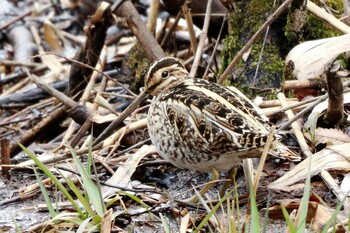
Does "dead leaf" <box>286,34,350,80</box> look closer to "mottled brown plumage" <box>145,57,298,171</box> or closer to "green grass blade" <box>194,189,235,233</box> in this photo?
"mottled brown plumage" <box>145,57,298,171</box>

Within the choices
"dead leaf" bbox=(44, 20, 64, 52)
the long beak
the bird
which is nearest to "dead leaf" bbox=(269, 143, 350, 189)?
the bird

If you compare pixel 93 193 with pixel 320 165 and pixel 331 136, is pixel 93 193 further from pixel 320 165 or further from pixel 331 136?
pixel 331 136

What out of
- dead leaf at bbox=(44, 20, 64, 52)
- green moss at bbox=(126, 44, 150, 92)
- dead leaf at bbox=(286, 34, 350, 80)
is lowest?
dead leaf at bbox=(44, 20, 64, 52)

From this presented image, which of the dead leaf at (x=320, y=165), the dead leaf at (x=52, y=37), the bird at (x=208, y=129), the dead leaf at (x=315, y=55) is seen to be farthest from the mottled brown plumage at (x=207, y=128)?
the dead leaf at (x=52, y=37)

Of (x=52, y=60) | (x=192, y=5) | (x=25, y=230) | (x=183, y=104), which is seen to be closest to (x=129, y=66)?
(x=192, y=5)

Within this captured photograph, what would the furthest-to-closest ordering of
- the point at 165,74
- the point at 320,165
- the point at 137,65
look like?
the point at 137,65, the point at 165,74, the point at 320,165

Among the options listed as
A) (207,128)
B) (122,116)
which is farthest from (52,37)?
(207,128)

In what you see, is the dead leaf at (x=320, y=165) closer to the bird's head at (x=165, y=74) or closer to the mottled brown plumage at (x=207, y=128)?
the mottled brown plumage at (x=207, y=128)
